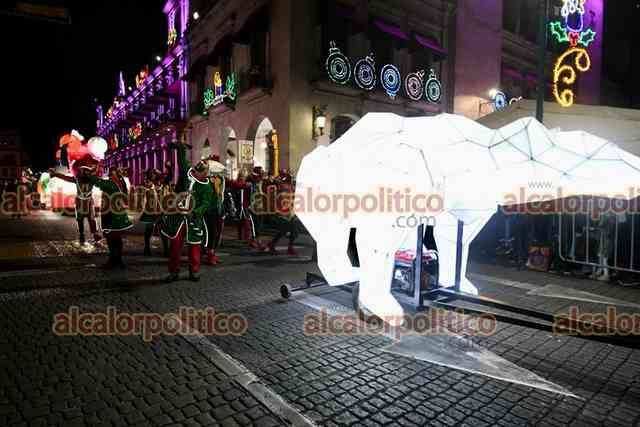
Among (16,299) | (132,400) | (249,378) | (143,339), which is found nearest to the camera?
(132,400)

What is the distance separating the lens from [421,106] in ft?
64.1

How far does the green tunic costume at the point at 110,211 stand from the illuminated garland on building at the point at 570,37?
547 inches

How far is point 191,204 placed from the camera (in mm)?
6746

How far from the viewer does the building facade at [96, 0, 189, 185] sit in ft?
88.8

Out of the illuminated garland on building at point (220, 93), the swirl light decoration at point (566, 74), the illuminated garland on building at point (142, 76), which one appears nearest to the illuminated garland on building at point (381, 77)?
the illuminated garland on building at point (220, 93)

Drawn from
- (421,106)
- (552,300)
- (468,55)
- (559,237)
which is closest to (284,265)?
(552,300)

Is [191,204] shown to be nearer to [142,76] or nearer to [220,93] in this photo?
[220,93]

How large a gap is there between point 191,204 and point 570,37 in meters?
14.4

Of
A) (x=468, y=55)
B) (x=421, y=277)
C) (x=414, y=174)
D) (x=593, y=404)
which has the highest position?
(x=468, y=55)

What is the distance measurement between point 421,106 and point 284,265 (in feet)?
46.4

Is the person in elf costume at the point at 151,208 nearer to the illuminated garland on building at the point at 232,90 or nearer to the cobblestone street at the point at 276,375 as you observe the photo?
the cobblestone street at the point at 276,375

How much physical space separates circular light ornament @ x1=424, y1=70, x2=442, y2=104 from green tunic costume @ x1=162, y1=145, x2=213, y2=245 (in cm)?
1577

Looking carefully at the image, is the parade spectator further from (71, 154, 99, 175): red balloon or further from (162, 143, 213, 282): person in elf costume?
(162, 143, 213, 282): person in elf costume

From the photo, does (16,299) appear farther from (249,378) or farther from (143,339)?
(249,378)
